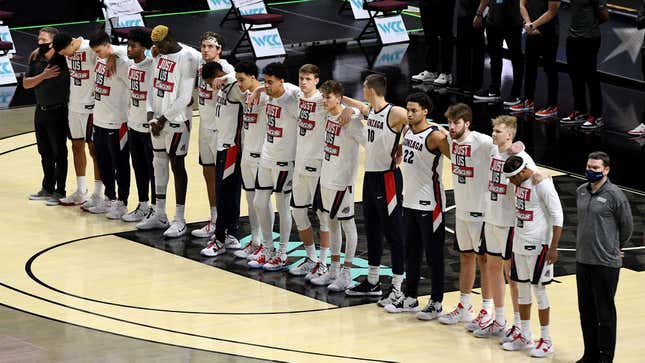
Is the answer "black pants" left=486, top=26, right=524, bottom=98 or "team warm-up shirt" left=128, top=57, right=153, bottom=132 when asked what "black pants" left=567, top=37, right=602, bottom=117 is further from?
"team warm-up shirt" left=128, top=57, right=153, bottom=132

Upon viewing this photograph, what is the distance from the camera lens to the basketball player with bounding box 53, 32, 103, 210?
635 inches

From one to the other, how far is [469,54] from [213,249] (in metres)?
8.59

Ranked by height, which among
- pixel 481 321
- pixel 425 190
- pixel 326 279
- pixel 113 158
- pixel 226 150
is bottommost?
pixel 326 279

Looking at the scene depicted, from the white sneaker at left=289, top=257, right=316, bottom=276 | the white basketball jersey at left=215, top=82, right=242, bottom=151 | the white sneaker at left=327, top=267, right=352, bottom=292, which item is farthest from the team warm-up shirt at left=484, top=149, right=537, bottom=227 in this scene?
the white basketball jersey at left=215, top=82, right=242, bottom=151

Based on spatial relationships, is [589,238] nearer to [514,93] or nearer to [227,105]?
[227,105]

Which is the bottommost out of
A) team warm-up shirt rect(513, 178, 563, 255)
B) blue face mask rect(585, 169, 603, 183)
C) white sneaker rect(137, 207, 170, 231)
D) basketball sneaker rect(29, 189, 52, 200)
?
basketball sneaker rect(29, 189, 52, 200)

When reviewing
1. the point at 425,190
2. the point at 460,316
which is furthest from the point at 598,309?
the point at 425,190

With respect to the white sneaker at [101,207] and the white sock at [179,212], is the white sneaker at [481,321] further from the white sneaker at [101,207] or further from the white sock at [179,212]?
the white sneaker at [101,207]

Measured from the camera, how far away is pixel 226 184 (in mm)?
14836

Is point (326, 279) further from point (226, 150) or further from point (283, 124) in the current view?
point (226, 150)

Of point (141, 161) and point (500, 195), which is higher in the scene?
point (500, 195)

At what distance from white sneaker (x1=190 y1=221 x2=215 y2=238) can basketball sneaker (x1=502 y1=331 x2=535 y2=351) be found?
4197 mm

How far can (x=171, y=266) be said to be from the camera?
47.4ft

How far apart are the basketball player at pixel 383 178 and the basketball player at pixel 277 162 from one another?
0.99 meters
